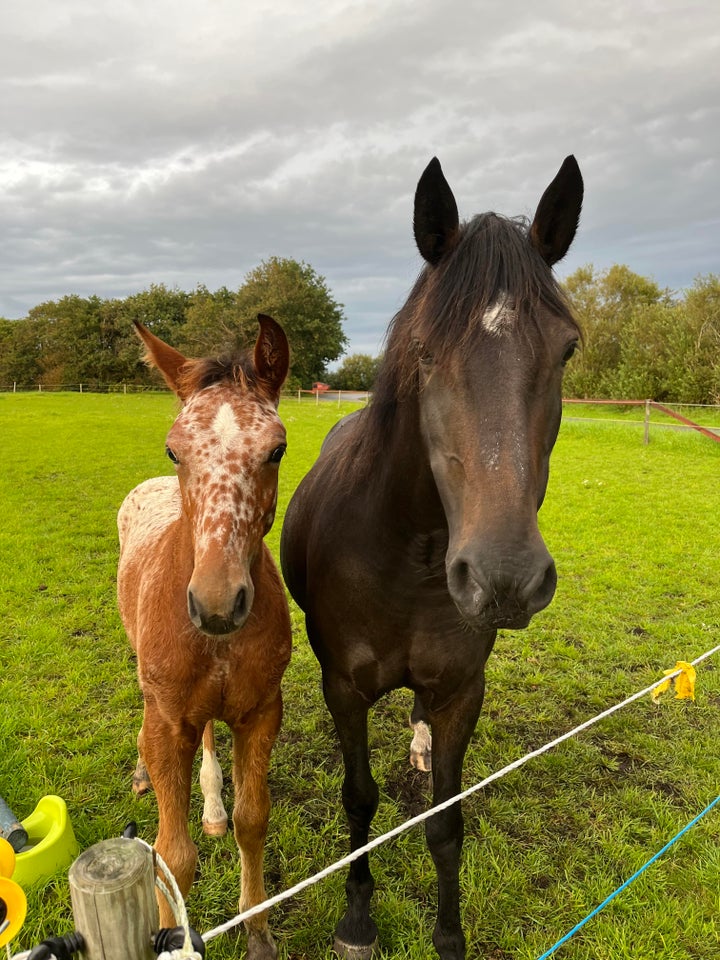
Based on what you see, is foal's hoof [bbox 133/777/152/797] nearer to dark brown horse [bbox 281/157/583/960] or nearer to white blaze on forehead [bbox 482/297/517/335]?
dark brown horse [bbox 281/157/583/960]

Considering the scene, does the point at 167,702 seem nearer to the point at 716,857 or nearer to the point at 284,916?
the point at 284,916

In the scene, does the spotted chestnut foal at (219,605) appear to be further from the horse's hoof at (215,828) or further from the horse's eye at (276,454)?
the horse's hoof at (215,828)

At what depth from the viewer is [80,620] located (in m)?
5.48

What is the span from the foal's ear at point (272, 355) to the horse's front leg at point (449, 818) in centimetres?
155

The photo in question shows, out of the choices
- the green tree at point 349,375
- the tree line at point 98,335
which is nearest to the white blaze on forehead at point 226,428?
the tree line at point 98,335

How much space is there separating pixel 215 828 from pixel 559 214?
3.29 meters

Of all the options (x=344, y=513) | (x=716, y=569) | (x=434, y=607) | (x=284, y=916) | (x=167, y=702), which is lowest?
(x=284, y=916)

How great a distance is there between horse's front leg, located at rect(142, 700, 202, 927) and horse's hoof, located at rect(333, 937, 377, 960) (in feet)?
2.59

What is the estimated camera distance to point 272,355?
2.32m

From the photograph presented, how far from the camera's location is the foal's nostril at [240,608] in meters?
1.76

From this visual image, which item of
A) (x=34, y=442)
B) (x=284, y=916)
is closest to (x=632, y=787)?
(x=284, y=916)

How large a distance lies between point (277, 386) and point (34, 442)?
629 inches

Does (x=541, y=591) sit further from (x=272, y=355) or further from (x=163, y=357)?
(x=163, y=357)

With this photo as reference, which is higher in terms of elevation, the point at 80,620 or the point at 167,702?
the point at 167,702
